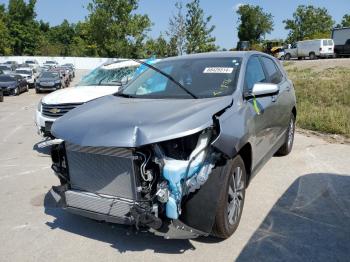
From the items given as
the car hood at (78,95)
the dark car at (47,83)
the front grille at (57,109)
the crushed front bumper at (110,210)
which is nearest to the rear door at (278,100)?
the crushed front bumper at (110,210)

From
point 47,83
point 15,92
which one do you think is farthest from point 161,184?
point 47,83

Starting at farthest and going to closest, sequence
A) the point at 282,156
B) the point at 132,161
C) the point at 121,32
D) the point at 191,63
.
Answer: the point at 121,32, the point at 282,156, the point at 191,63, the point at 132,161

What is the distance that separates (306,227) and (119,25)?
126 feet

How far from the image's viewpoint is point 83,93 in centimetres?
872

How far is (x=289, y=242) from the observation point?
3.94 metres

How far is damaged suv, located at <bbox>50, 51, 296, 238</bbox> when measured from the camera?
11.4 feet

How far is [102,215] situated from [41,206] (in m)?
1.67

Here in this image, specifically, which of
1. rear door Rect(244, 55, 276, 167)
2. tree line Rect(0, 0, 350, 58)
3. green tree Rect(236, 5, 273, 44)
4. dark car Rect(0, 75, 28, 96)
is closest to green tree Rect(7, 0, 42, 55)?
tree line Rect(0, 0, 350, 58)

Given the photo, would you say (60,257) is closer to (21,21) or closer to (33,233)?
(33,233)

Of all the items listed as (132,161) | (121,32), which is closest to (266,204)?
(132,161)

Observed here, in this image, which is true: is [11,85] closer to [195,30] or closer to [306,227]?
[195,30]

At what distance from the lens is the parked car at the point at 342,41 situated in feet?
128

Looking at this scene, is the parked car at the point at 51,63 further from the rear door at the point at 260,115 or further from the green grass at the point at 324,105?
the rear door at the point at 260,115

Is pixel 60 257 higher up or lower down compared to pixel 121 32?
lower down
